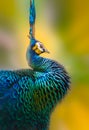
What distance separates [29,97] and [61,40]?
414 millimetres

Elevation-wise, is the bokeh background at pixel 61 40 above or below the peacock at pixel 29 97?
above

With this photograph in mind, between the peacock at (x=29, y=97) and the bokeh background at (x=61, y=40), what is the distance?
244 millimetres

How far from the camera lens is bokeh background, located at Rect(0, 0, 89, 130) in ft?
4.74

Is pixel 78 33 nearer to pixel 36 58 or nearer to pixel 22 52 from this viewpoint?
pixel 22 52

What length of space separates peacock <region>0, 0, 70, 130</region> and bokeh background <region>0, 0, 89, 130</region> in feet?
0.80

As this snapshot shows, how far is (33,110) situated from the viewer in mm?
1162

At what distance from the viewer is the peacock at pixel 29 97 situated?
3.80 ft

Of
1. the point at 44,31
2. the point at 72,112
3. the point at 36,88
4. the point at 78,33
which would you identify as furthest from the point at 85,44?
the point at 36,88

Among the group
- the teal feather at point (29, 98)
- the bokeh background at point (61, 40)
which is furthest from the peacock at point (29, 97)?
the bokeh background at point (61, 40)

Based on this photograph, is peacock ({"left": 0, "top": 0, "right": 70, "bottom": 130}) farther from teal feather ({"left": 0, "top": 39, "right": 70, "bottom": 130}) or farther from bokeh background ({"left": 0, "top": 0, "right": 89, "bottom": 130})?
bokeh background ({"left": 0, "top": 0, "right": 89, "bottom": 130})

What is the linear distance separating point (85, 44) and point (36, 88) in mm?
430

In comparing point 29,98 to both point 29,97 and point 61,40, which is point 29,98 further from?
Result: point 61,40

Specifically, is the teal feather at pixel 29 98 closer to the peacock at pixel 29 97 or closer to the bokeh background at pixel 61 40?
the peacock at pixel 29 97

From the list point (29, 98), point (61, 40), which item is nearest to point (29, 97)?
point (29, 98)
